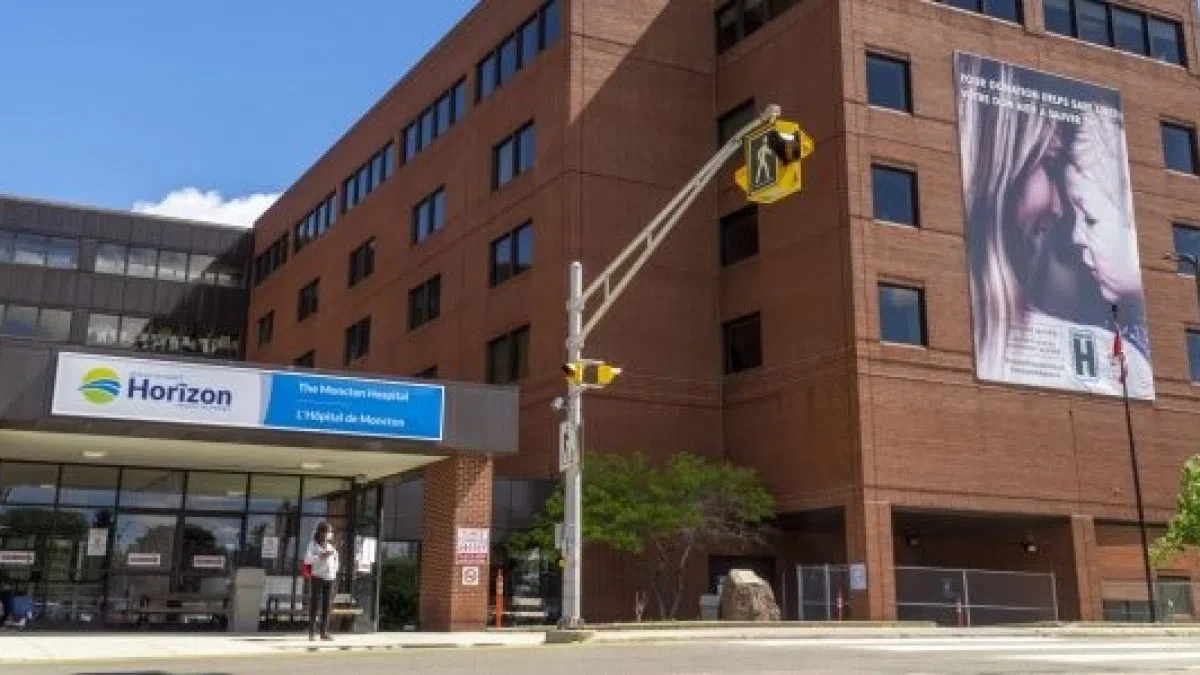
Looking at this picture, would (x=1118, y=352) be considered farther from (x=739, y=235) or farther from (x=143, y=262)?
(x=143, y=262)

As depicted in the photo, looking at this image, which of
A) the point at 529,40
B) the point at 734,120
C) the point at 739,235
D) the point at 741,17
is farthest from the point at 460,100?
the point at 739,235

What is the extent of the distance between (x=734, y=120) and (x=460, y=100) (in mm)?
12325

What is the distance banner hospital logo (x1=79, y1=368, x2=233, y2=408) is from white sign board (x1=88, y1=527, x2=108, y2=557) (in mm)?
7766

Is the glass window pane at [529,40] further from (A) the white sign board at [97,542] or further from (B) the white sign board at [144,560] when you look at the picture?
(A) the white sign board at [97,542]

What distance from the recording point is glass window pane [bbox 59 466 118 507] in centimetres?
2653

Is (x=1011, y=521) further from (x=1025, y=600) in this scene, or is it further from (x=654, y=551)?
(x=654, y=551)

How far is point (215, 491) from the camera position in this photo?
90.4 ft

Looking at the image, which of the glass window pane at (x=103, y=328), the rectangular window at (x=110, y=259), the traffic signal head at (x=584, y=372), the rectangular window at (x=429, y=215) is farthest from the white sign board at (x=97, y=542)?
the rectangular window at (x=110, y=259)

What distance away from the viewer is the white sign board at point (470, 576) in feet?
76.9

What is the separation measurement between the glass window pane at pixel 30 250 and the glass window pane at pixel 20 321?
2453mm

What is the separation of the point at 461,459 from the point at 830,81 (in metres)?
18.2

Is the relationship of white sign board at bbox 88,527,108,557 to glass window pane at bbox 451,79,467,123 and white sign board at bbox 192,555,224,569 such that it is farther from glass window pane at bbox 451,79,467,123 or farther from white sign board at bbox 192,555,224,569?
glass window pane at bbox 451,79,467,123

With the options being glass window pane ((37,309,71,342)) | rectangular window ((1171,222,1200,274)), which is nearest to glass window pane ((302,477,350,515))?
rectangular window ((1171,222,1200,274))

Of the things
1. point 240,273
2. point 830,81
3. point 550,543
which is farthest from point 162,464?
point 240,273
